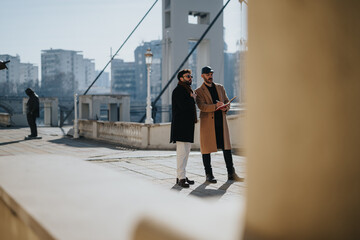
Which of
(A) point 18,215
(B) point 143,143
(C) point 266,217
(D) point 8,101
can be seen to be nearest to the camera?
(C) point 266,217

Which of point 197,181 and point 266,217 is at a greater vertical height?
point 266,217

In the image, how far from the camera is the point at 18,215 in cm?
171

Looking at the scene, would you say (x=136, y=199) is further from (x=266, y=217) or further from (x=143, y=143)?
(x=143, y=143)

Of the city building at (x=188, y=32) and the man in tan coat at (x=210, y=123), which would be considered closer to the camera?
the man in tan coat at (x=210, y=123)

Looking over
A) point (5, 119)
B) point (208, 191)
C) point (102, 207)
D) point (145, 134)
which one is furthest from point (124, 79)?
point (102, 207)

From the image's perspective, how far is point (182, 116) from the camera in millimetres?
5824

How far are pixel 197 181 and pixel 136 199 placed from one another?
4826 millimetres

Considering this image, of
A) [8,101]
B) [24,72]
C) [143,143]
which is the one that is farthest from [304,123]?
[24,72]

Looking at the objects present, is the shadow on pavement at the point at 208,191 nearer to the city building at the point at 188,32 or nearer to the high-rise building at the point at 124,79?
the city building at the point at 188,32

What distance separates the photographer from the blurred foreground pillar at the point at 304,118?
74 centimetres

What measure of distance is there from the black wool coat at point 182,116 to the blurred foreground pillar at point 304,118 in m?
4.89

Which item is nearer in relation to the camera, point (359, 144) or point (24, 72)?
point (359, 144)

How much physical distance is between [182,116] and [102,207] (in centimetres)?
439

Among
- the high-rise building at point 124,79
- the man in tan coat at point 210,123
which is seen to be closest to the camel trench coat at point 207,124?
the man in tan coat at point 210,123
